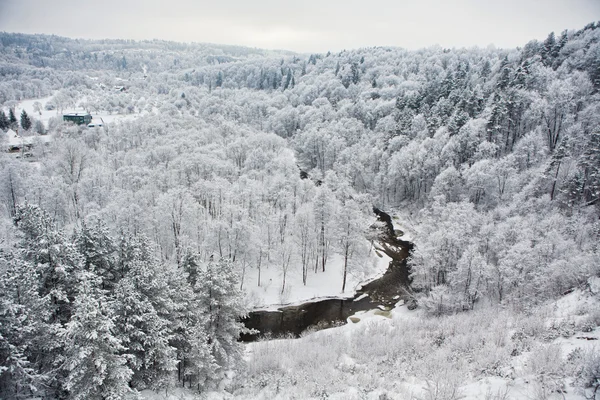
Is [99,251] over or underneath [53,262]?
underneath

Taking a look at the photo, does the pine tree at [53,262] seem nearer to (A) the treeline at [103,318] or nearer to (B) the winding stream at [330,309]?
(A) the treeline at [103,318]

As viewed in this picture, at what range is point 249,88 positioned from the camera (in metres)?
191

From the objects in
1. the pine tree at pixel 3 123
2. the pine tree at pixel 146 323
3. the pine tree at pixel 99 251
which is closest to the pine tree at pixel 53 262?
the pine tree at pixel 99 251

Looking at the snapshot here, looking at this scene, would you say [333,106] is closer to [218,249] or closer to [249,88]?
[249,88]

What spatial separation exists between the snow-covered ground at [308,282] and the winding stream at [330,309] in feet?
3.48

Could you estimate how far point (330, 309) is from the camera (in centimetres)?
4238

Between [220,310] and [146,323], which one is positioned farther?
[220,310]

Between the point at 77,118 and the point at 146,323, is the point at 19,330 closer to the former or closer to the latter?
the point at 146,323

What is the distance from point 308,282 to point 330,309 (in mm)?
6411

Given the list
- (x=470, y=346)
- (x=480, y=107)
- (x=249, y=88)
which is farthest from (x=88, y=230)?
(x=249, y=88)

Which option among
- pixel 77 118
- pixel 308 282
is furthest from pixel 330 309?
pixel 77 118

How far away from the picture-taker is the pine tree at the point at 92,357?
15.6m

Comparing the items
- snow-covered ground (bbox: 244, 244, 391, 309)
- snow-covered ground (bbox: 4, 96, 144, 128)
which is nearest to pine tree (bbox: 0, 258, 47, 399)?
snow-covered ground (bbox: 244, 244, 391, 309)

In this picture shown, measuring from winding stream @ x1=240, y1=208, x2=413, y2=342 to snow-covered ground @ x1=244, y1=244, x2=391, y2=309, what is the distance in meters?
1.06
